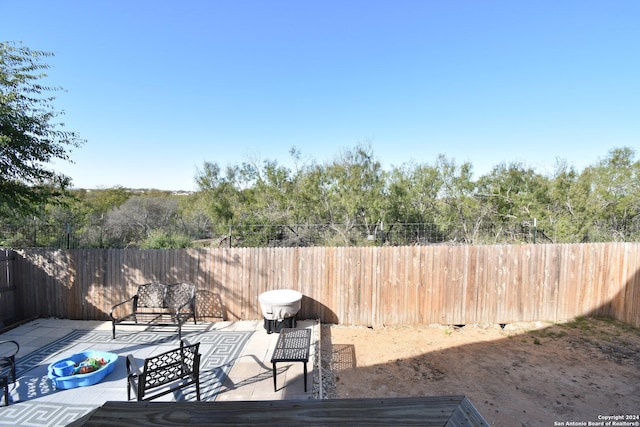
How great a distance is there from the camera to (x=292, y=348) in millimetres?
3826

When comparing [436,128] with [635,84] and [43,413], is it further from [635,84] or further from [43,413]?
[43,413]

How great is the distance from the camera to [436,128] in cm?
1088

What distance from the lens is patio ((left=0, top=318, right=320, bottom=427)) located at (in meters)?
3.27

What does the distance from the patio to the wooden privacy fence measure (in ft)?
1.44

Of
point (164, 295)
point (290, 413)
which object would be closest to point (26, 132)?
point (164, 295)

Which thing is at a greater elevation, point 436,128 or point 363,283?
point 436,128

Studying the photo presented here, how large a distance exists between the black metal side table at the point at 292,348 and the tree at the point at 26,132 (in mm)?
5429

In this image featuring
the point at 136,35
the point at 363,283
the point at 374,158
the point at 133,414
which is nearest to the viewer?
the point at 133,414

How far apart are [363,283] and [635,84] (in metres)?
9.93

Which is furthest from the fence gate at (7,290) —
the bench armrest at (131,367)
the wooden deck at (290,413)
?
the wooden deck at (290,413)

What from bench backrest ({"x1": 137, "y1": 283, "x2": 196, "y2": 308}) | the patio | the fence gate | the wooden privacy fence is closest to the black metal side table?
the patio

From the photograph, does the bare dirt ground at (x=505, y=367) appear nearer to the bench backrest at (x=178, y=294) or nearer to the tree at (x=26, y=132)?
the bench backrest at (x=178, y=294)

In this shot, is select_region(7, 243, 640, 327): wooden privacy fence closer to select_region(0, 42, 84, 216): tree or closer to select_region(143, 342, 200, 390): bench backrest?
select_region(0, 42, 84, 216): tree

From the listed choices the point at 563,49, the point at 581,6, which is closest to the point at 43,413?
the point at 581,6
